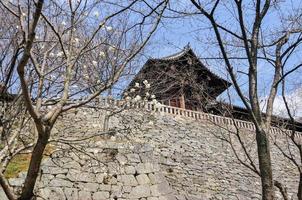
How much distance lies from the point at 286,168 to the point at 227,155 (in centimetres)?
317

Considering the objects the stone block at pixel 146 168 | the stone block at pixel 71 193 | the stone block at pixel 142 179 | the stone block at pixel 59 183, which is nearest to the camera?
the stone block at pixel 71 193

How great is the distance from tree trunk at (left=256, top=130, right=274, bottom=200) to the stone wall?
74.2 inches

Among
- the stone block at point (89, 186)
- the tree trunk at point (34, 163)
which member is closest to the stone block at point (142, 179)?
the stone block at point (89, 186)

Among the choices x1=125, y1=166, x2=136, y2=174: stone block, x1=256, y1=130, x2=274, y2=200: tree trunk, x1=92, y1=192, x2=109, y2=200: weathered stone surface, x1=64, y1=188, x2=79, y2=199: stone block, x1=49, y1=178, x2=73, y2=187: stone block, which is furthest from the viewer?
x1=125, y1=166, x2=136, y2=174: stone block

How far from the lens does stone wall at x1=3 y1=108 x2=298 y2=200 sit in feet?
31.4

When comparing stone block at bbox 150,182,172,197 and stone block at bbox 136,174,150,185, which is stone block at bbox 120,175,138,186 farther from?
stone block at bbox 150,182,172,197

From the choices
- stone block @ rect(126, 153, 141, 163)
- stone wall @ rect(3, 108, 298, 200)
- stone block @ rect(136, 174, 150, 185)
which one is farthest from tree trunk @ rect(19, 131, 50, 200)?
stone block @ rect(126, 153, 141, 163)

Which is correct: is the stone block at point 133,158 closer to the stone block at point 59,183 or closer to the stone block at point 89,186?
the stone block at point 89,186

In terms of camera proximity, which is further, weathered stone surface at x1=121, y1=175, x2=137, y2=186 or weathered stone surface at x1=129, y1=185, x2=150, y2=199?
weathered stone surface at x1=121, y1=175, x2=137, y2=186

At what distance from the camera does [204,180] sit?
13672mm

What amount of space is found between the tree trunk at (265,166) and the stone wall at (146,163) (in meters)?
1.89

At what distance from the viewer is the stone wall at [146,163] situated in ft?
31.4

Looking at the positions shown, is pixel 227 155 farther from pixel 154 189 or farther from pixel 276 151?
pixel 154 189

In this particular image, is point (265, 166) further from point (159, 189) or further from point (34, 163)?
point (159, 189)
